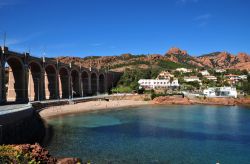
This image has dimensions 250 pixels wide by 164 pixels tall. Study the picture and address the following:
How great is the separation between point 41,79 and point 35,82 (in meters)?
1.68

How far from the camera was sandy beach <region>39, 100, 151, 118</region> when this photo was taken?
219ft

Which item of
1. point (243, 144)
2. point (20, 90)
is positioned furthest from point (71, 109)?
point (243, 144)

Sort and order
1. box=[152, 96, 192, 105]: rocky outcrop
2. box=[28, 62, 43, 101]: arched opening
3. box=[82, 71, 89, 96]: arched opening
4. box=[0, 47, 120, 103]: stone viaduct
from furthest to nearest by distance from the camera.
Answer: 1. box=[82, 71, 89, 96]: arched opening
2. box=[152, 96, 192, 105]: rocky outcrop
3. box=[28, 62, 43, 101]: arched opening
4. box=[0, 47, 120, 103]: stone viaduct

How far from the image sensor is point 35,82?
80438 mm

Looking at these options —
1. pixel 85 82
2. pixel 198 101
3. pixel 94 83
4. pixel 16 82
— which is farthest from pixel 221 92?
pixel 16 82

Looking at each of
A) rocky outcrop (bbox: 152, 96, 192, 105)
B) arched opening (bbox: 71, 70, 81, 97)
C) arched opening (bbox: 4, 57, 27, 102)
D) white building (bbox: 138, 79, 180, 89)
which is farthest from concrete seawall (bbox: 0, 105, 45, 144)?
white building (bbox: 138, 79, 180, 89)

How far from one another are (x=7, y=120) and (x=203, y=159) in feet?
57.9

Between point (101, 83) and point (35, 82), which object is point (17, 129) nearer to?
point (35, 82)

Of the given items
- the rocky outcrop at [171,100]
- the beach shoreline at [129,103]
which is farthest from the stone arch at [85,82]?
the rocky outcrop at [171,100]

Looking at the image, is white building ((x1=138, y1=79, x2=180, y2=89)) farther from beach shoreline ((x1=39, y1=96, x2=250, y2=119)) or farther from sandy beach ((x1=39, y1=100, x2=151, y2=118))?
sandy beach ((x1=39, y1=100, x2=151, y2=118))

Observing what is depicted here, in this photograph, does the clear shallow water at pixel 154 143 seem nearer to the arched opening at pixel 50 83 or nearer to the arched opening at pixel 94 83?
the arched opening at pixel 50 83

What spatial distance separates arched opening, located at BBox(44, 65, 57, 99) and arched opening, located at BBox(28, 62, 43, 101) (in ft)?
24.9

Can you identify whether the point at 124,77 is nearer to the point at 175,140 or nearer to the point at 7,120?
the point at 175,140

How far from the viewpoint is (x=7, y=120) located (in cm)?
2834
